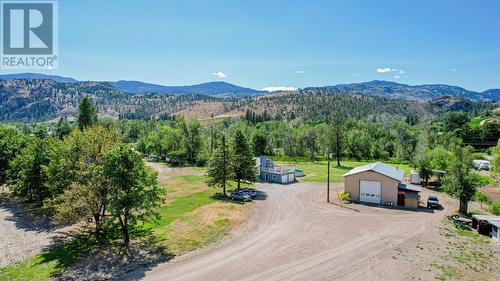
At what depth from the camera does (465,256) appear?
81.6ft

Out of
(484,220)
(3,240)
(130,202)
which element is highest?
(130,202)

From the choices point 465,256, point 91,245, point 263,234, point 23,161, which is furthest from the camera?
point 23,161

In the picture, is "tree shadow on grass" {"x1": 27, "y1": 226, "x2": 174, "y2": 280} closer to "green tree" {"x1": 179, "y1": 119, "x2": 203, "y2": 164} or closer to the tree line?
the tree line

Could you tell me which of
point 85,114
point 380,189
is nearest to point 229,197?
point 380,189

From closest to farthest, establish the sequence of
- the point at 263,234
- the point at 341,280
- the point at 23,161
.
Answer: the point at 341,280, the point at 263,234, the point at 23,161

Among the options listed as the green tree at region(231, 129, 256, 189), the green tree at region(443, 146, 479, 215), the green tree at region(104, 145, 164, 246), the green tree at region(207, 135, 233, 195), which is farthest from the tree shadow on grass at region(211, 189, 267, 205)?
the green tree at region(443, 146, 479, 215)

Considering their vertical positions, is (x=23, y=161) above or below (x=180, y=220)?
above

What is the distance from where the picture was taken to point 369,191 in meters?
42.2

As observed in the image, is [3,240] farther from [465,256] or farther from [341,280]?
[465,256]

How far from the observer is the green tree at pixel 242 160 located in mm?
48812

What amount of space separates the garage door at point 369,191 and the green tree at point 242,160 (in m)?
15.2

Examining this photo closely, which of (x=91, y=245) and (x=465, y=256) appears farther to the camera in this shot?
(x=91, y=245)

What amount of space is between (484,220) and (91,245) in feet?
115

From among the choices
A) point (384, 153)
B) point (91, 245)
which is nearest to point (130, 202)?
point (91, 245)
